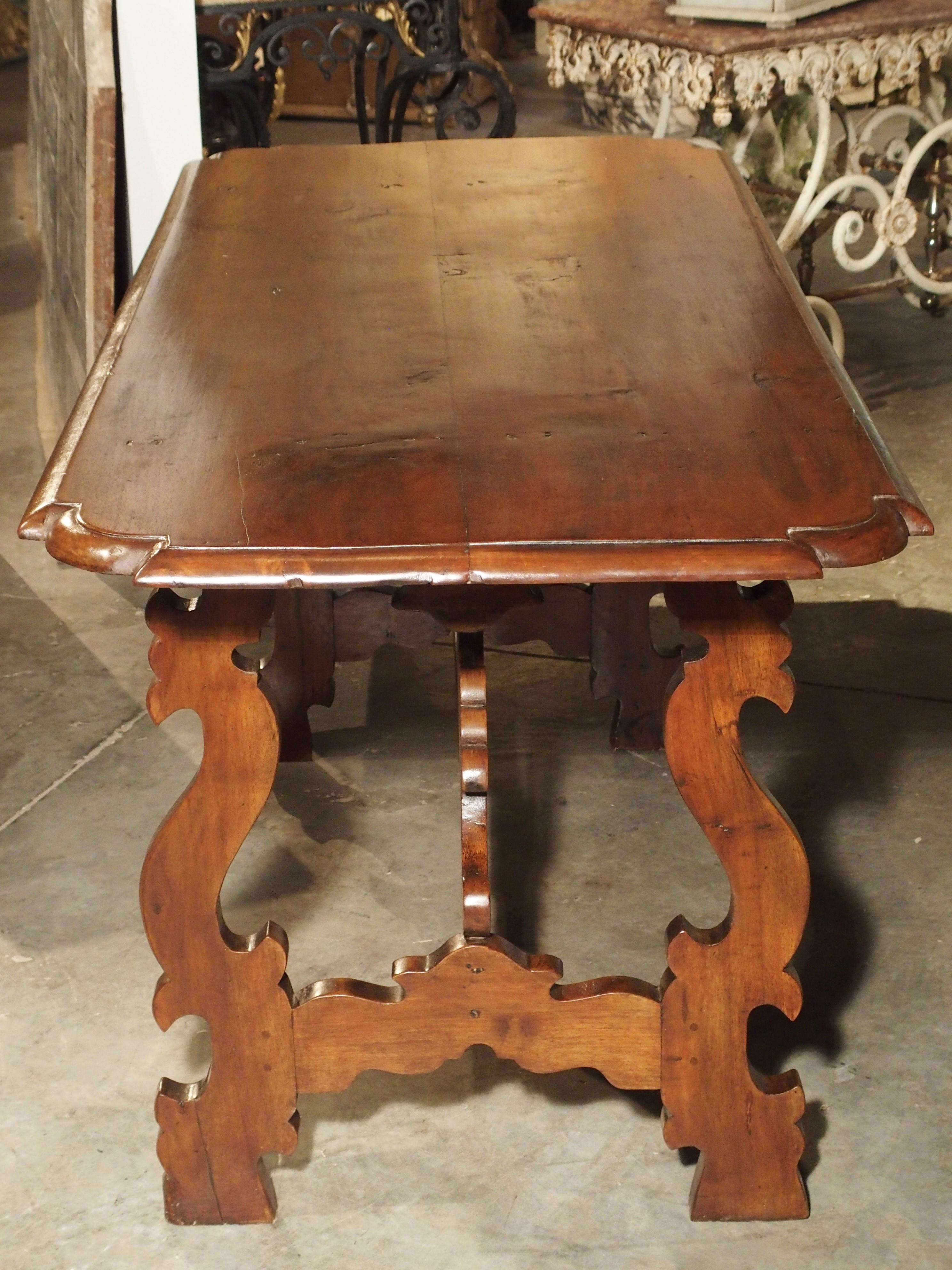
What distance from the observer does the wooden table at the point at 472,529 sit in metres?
1.24

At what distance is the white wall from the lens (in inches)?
119

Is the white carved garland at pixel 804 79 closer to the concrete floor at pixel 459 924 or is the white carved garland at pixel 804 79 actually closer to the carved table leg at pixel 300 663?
the concrete floor at pixel 459 924

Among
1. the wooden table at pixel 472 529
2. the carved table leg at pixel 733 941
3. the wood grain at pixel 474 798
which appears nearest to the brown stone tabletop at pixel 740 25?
the wooden table at pixel 472 529

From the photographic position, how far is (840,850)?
2.16 meters

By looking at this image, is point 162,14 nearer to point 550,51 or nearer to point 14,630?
point 550,51

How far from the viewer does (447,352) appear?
5.13 feet

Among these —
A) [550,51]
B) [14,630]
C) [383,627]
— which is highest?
[550,51]

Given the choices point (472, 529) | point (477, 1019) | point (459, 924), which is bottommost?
point (459, 924)

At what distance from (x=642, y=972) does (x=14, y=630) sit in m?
1.47

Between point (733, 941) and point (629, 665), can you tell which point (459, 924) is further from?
point (733, 941)

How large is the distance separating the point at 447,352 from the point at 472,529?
40cm

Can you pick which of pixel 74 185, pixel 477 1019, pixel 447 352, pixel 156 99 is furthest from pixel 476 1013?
pixel 74 185

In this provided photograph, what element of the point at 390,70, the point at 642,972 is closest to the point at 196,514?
the point at 642,972

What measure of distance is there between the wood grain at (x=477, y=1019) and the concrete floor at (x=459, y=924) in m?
0.19
